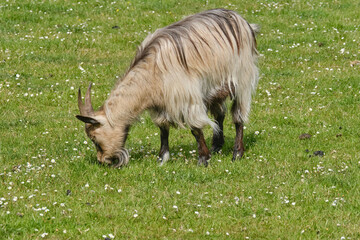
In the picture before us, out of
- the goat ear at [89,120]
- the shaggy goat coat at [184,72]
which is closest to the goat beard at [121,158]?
the shaggy goat coat at [184,72]

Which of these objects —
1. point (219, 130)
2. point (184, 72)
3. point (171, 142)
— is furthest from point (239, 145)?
point (184, 72)

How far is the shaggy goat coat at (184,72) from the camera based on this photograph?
9398 mm

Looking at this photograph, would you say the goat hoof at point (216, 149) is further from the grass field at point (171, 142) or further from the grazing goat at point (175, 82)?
the grazing goat at point (175, 82)

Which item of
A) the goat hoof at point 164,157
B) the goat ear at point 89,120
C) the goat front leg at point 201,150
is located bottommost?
the goat hoof at point 164,157

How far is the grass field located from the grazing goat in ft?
1.80

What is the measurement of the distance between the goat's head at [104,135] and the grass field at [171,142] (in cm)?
21

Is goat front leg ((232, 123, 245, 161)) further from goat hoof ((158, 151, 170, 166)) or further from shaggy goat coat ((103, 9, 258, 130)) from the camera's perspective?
goat hoof ((158, 151, 170, 166))

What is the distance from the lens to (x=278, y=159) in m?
10.0

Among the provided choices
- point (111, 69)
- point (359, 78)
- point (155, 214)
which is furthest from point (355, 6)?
point (155, 214)

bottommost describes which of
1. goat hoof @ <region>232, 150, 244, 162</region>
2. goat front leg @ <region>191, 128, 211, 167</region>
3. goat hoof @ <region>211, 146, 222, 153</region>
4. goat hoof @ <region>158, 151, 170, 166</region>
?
goat hoof @ <region>211, 146, 222, 153</region>

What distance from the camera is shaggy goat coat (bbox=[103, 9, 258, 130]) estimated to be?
9.40m

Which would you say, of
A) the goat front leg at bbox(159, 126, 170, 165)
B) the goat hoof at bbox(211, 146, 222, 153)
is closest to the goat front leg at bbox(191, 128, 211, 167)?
the goat front leg at bbox(159, 126, 170, 165)

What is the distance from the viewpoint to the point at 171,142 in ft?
36.7

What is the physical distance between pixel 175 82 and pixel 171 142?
2.06 metres
